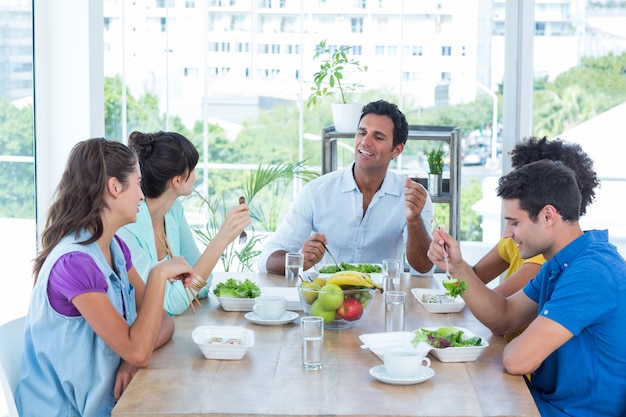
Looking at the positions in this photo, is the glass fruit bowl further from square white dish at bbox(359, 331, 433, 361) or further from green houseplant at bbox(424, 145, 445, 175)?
green houseplant at bbox(424, 145, 445, 175)

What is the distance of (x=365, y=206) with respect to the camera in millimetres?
3779

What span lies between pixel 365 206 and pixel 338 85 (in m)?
1.42

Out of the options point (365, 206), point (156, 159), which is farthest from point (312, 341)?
point (365, 206)

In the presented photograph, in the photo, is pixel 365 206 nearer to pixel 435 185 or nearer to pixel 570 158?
pixel 435 185

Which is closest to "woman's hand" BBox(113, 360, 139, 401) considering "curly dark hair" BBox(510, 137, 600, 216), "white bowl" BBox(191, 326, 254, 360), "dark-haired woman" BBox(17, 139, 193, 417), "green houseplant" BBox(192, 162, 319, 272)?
"dark-haired woman" BBox(17, 139, 193, 417)

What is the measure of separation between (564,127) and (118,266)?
2.84 meters

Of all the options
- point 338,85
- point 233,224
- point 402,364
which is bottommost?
point 402,364

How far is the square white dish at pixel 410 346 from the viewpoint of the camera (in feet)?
7.22

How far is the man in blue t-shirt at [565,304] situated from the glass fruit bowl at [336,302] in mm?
295

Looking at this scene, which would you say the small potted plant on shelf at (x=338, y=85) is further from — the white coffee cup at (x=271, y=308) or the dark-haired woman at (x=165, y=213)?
the white coffee cup at (x=271, y=308)

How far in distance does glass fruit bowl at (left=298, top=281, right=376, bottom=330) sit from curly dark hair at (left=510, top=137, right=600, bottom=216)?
74cm

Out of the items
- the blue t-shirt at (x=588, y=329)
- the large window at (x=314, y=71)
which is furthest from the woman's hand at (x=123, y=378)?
the large window at (x=314, y=71)

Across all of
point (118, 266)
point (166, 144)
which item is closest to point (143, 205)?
point (166, 144)

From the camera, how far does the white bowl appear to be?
86.6 inches
